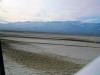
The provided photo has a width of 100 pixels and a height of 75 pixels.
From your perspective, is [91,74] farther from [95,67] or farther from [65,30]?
[65,30]

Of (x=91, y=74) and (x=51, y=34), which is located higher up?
(x=51, y=34)

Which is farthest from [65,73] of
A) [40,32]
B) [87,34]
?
[40,32]

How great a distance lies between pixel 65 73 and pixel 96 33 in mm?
9511

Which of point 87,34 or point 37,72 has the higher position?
point 87,34

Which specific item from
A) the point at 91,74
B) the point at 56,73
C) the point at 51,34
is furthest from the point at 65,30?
the point at 91,74

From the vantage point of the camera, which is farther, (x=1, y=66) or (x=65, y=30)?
(x=65, y=30)

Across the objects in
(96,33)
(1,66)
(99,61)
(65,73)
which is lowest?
(65,73)

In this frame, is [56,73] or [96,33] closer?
[56,73]

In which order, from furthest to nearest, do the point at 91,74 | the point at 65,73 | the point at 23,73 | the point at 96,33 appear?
the point at 96,33 → the point at 65,73 → the point at 23,73 → the point at 91,74

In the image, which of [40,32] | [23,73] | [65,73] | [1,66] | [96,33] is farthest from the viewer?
[40,32]

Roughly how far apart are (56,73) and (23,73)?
882 millimetres

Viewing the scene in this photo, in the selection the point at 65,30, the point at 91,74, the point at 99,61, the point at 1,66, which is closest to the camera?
the point at 91,74

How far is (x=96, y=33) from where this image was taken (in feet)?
40.2

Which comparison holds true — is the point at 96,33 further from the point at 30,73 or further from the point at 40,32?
the point at 30,73
